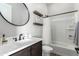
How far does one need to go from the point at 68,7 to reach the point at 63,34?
3.42 ft

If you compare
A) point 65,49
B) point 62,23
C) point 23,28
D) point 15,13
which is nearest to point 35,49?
point 23,28

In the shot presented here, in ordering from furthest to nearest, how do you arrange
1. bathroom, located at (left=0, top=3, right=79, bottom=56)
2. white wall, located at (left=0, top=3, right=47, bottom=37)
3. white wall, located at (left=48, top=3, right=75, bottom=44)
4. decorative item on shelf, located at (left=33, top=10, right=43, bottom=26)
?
white wall, located at (left=48, top=3, right=75, bottom=44) < decorative item on shelf, located at (left=33, top=10, right=43, bottom=26) < bathroom, located at (left=0, top=3, right=79, bottom=56) < white wall, located at (left=0, top=3, right=47, bottom=37)

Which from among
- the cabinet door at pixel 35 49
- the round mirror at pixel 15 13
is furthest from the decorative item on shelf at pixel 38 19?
the cabinet door at pixel 35 49

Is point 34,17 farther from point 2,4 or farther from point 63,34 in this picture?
point 63,34

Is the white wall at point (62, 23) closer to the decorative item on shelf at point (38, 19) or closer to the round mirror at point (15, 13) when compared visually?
the decorative item on shelf at point (38, 19)

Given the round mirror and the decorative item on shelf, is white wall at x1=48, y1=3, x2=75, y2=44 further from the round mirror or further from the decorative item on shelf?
the round mirror

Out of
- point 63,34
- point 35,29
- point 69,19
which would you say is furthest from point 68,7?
point 35,29

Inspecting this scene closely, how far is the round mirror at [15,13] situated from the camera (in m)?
1.32

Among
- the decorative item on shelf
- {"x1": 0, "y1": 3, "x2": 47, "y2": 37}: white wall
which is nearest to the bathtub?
{"x1": 0, "y1": 3, "x2": 47, "y2": 37}: white wall

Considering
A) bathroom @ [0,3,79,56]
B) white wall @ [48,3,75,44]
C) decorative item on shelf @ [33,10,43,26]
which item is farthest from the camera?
white wall @ [48,3,75,44]

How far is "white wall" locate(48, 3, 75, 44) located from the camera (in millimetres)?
2488

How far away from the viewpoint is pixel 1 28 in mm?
1265

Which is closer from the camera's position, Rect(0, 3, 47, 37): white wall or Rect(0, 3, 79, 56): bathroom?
Rect(0, 3, 47, 37): white wall

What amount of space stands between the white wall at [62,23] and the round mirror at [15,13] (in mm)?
1373
